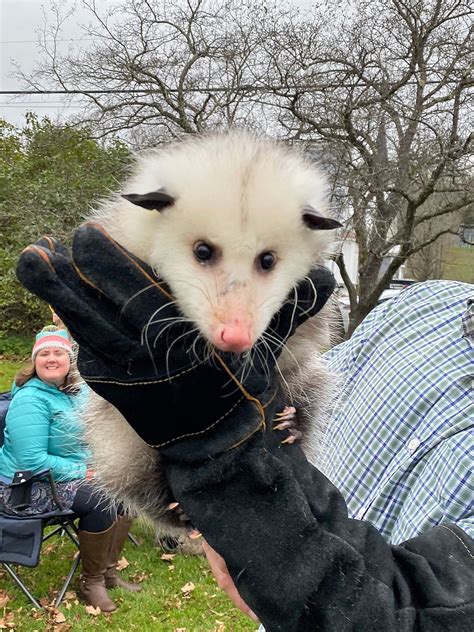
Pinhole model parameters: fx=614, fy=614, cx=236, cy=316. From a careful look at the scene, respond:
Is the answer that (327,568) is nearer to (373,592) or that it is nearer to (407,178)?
(373,592)

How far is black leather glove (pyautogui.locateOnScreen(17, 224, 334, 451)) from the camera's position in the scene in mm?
1202

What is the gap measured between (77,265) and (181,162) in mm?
393

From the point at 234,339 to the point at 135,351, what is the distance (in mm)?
196

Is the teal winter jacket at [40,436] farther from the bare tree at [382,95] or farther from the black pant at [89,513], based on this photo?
the bare tree at [382,95]

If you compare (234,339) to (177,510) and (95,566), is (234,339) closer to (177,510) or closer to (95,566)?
(177,510)

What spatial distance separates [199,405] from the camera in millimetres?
1198

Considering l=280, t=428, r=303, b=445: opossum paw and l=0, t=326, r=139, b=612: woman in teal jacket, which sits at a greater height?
l=280, t=428, r=303, b=445: opossum paw

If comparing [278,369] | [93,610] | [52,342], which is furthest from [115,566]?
[278,369]

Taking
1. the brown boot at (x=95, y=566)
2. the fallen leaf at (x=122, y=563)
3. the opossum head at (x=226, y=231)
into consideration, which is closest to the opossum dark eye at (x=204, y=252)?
the opossum head at (x=226, y=231)

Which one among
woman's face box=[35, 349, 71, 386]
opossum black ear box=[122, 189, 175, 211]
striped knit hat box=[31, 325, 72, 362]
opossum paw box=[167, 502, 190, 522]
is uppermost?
opossum black ear box=[122, 189, 175, 211]

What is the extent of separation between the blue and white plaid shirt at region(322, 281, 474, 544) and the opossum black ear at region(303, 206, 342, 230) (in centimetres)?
50

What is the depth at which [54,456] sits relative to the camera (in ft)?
12.3

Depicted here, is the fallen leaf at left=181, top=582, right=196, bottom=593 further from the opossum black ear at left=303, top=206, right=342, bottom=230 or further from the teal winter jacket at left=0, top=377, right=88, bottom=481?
the opossum black ear at left=303, top=206, right=342, bottom=230

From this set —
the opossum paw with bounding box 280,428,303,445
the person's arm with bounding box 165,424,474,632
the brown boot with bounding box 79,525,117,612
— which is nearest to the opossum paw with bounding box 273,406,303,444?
the opossum paw with bounding box 280,428,303,445
